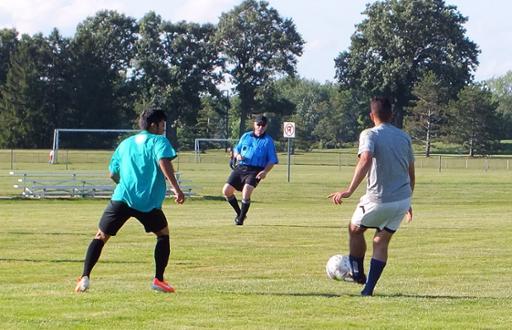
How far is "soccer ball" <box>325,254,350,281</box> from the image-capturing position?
1109 cm

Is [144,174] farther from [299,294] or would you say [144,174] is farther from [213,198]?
[213,198]

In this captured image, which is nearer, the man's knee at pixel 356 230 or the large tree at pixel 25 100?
the man's knee at pixel 356 230

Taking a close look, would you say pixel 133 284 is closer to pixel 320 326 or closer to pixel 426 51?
pixel 320 326

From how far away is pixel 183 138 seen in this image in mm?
105062

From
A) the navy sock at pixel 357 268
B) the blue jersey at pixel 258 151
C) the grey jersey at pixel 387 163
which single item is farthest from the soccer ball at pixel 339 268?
the blue jersey at pixel 258 151

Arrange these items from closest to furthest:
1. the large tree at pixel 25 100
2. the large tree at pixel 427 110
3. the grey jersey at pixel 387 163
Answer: the grey jersey at pixel 387 163, the large tree at pixel 25 100, the large tree at pixel 427 110

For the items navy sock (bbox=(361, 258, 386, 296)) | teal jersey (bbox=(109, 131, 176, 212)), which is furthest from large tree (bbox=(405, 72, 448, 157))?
teal jersey (bbox=(109, 131, 176, 212))

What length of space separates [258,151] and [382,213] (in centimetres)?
1018

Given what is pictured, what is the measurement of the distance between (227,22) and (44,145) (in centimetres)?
2759

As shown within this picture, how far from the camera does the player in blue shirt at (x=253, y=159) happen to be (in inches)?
790

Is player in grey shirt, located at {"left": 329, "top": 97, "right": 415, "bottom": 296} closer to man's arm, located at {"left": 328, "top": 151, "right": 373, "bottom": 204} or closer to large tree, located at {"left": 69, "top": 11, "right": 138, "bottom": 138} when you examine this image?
man's arm, located at {"left": 328, "top": 151, "right": 373, "bottom": 204}

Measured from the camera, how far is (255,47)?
112 m

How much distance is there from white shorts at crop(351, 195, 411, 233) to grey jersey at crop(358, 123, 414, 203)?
0.05 metres

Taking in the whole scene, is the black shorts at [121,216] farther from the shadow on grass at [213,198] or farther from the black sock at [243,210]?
the shadow on grass at [213,198]
